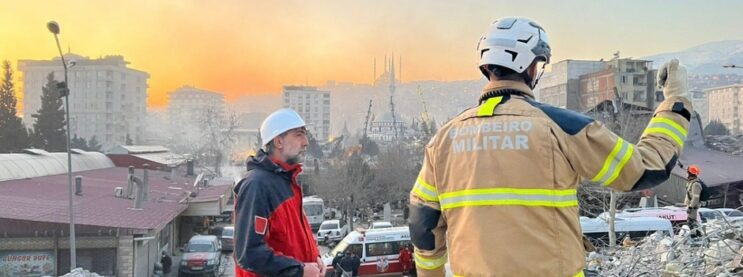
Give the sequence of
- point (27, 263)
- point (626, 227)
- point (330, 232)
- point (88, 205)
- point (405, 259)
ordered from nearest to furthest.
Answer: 1. point (27, 263)
2. point (405, 259)
3. point (626, 227)
4. point (88, 205)
5. point (330, 232)

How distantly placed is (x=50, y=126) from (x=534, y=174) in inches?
2355

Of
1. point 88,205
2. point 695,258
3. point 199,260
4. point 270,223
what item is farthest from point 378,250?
point 270,223

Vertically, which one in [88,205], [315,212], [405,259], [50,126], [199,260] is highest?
[50,126]

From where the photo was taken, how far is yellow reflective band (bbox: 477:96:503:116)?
2.41 meters

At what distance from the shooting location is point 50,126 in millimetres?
53625

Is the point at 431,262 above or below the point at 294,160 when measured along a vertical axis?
below

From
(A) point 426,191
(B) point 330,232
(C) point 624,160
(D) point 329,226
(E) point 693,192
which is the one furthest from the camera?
(D) point 329,226

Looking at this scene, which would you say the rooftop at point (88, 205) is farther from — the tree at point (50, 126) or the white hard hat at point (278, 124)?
the tree at point (50, 126)

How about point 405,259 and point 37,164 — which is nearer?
point 405,259

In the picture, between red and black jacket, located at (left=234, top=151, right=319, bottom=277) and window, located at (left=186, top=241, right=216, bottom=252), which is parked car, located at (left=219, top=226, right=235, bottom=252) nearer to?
window, located at (left=186, top=241, right=216, bottom=252)

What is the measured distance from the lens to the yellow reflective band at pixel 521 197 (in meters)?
2.24

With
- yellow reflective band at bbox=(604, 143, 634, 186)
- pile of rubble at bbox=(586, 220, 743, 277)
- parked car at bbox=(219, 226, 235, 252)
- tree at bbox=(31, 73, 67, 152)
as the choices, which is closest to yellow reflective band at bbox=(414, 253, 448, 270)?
yellow reflective band at bbox=(604, 143, 634, 186)

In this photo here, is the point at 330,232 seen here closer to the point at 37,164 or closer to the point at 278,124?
the point at 37,164

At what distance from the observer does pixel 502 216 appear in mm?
2275
